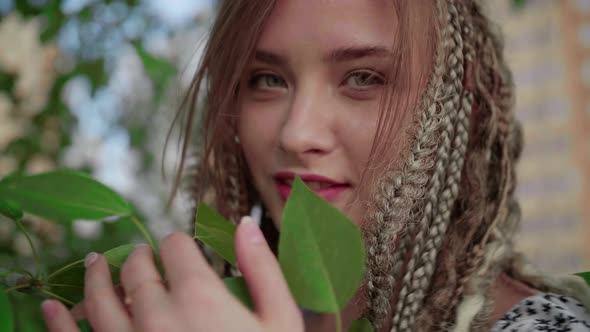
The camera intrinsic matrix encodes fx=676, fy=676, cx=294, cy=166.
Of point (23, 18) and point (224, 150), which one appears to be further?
point (23, 18)

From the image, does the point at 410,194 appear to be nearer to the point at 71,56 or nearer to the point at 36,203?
the point at 36,203

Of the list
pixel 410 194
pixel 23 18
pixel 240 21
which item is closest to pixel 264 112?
pixel 240 21

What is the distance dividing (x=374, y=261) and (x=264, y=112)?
0.27 meters

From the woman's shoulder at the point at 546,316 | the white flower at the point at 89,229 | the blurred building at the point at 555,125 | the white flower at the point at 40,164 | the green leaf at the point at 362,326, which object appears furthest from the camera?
the blurred building at the point at 555,125

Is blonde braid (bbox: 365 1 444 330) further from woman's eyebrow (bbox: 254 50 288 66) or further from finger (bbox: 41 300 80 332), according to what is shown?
finger (bbox: 41 300 80 332)

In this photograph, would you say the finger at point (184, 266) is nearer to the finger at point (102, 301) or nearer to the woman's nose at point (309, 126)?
the finger at point (102, 301)

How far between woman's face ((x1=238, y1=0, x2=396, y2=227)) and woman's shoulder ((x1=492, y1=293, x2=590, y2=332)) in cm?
22

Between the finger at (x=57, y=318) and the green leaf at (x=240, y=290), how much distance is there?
12 cm

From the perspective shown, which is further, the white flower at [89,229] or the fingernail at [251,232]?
the white flower at [89,229]

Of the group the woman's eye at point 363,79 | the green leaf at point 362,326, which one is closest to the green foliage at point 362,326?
the green leaf at point 362,326

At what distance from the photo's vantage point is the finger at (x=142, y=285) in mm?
466

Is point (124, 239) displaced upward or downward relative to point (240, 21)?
downward

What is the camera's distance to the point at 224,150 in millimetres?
1102

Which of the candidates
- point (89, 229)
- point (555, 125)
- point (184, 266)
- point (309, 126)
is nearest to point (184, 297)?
point (184, 266)
